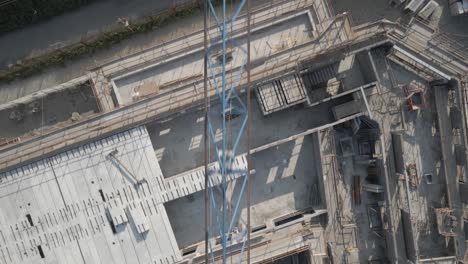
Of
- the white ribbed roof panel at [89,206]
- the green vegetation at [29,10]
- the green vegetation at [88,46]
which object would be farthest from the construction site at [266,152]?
the green vegetation at [29,10]

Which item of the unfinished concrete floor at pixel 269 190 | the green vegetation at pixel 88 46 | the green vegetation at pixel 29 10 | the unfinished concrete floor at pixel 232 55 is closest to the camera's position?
the unfinished concrete floor at pixel 232 55

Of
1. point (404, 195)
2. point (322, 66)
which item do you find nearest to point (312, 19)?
point (322, 66)

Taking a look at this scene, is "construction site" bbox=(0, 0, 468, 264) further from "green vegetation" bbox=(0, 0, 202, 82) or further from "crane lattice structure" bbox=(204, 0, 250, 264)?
"green vegetation" bbox=(0, 0, 202, 82)

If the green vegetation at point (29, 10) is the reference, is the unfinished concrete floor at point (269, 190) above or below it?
below

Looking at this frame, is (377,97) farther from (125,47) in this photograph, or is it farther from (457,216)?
(125,47)

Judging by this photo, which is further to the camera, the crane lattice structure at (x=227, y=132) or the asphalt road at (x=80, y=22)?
the asphalt road at (x=80, y=22)

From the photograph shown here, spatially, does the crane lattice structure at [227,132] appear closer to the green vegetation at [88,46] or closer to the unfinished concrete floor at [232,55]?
the unfinished concrete floor at [232,55]

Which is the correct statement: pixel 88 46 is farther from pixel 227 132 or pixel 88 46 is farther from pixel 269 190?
pixel 269 190

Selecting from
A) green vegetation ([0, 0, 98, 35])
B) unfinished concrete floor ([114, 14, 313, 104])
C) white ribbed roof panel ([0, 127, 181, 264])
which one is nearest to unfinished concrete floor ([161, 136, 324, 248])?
white ribbed roof panel ([0, 127, 181, 264])
